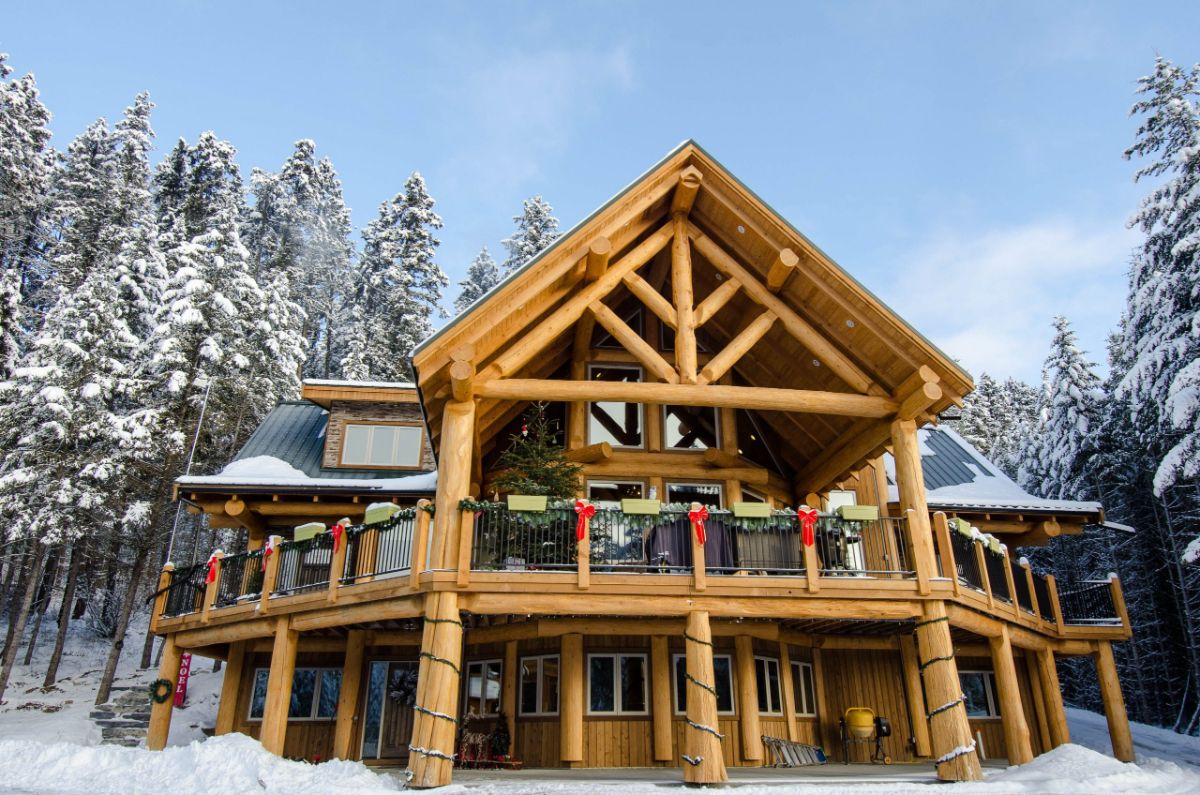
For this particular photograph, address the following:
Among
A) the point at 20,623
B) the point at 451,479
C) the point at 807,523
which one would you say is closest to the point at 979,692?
the point at 807,523

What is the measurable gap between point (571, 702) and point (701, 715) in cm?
375

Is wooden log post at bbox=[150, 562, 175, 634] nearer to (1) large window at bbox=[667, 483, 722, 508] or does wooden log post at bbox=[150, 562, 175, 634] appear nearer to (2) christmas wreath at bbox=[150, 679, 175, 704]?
(2) christmas wreath at bbox=[150, 679, 175, 704]

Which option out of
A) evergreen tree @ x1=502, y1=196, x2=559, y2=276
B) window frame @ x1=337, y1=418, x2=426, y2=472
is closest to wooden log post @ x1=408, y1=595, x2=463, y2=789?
window frame @ x1=337, y1=418, x2=426, y2=472

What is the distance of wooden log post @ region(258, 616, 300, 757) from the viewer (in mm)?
13742

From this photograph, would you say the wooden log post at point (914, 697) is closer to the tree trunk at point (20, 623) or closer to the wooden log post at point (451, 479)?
the wooden log post at point (451, 479)

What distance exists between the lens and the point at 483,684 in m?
16.5

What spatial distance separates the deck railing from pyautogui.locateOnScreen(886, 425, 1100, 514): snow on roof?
181cm

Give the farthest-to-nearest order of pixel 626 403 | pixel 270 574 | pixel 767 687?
pixel 626 403, pixel 767 687, pixel 270 574

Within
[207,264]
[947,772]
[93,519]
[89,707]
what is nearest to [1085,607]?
[947,772]

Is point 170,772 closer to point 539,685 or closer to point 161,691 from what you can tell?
point 161,691

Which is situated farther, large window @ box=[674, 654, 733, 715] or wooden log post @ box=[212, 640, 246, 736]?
wooden log post @ box=[212, 640, 246, 736]

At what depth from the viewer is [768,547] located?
528 inches

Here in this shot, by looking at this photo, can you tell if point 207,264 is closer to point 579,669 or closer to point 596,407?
point 596,407

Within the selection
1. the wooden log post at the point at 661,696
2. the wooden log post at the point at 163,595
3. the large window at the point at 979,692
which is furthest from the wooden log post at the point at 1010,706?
the wooden log post at the point at 163,595
